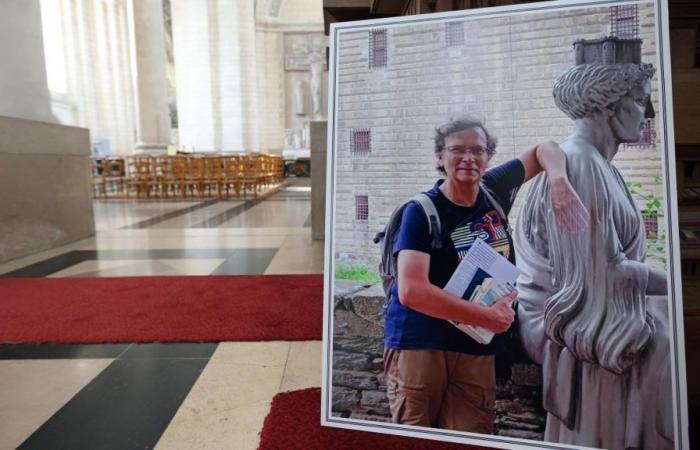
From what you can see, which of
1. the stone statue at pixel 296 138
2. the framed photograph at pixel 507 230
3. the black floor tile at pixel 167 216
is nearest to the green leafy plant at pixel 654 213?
the framed photograph at pixel 507 230

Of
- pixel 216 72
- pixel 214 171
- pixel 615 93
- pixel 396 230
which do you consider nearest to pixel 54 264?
pixel 396 230

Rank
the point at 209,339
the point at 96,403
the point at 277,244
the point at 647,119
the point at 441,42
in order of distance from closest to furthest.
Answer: the point at 647,119
the point at 441,42
the point at 96,403
the point at 209,339
the point at 277,244

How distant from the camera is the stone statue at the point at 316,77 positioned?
18.4m

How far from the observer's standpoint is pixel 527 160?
3.77ft

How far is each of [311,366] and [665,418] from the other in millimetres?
1276

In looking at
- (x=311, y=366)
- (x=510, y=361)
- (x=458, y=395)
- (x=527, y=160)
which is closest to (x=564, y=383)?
(x=510, y=361)

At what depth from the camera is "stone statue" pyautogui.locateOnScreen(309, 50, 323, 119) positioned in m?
18.4

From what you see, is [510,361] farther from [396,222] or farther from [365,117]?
[365,117]

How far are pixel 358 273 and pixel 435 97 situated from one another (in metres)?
0.44

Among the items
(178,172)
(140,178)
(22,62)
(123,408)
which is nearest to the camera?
(123,408)

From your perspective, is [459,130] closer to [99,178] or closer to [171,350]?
[171,350]

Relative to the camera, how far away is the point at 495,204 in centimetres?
117

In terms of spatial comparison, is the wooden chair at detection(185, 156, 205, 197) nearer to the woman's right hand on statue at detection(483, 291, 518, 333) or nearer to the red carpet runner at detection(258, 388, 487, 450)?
the red carpet runner at detection(258, 388, 487, 450)

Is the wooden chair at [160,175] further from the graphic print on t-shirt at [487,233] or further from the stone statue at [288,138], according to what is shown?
the graphic print on t-shirt at [487,233]
